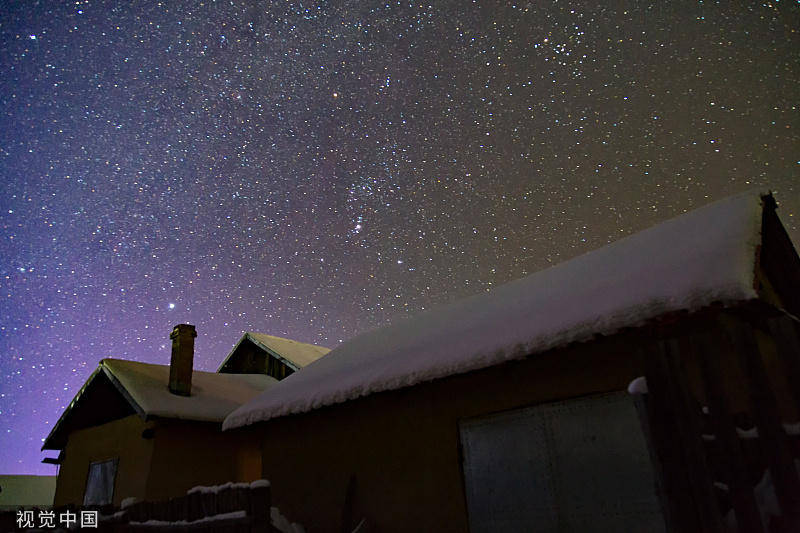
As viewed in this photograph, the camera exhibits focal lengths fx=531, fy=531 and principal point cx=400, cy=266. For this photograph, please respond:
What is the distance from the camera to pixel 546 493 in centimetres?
568

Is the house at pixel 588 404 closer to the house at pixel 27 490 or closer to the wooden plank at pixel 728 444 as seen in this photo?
the wooden plank at pixel 728 444

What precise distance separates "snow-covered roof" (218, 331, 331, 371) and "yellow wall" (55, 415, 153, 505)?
6.62 m

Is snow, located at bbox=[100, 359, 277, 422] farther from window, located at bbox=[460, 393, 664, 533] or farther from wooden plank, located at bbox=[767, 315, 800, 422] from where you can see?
wooden plank, located at bbox=[767, 315, 800, 422]

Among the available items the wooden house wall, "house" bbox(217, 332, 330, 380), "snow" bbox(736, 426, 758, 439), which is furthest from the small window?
"snow" bbox(736, 426, 758, 439)

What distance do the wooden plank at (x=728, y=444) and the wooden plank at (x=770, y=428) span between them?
165mm

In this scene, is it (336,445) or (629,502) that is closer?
(629,502)

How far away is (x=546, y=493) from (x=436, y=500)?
1.50 metres

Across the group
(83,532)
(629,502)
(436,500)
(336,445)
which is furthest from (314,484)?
(629,502)

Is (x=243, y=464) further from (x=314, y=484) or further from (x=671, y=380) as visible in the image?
(x=671, y=380)

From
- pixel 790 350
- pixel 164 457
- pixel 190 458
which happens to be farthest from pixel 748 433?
pixel 190 458

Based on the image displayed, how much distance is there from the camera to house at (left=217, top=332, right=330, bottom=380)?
1977 centimetres

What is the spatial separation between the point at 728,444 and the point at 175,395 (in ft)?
40.3

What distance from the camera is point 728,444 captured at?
327 centimetres

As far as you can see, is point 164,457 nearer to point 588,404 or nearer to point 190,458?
point 190,458
